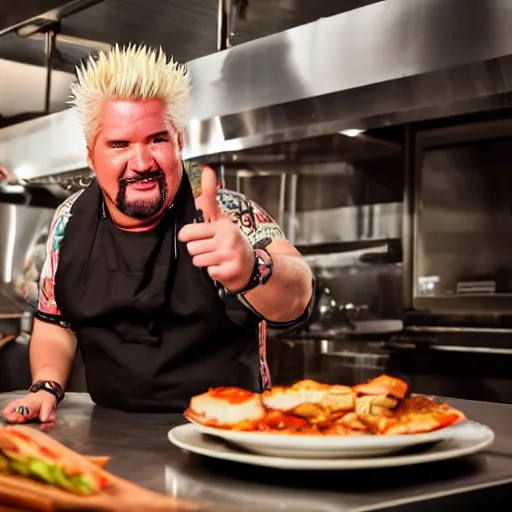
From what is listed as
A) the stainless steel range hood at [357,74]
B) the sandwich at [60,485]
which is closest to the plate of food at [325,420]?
the sandwich at [60,485]

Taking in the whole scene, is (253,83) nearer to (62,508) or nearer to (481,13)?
(481,13)

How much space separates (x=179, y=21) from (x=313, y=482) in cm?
166

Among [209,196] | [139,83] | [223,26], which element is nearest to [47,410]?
[209,196]

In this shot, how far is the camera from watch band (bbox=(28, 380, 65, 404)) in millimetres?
1192

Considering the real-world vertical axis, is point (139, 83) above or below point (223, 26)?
below

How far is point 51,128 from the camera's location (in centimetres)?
204

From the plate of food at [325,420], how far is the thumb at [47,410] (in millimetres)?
343

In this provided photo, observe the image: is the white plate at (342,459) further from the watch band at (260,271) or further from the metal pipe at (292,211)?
the metal pipe at (292,211)

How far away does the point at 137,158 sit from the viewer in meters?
1.57

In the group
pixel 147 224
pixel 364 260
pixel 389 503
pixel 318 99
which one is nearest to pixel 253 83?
pixel 318 99

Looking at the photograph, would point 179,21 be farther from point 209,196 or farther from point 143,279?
point 209,196

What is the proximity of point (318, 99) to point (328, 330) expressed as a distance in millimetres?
1879

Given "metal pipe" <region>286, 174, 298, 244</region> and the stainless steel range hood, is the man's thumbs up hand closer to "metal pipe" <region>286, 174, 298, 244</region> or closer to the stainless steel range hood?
the stainless steel range hood

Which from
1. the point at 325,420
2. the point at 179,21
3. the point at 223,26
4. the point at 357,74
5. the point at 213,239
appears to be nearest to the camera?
the point at 325,420
